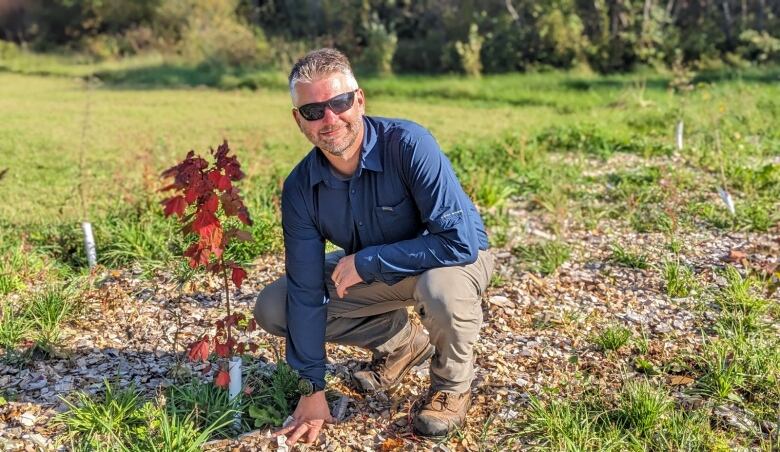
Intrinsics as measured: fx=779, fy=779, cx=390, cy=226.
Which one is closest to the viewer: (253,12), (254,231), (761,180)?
(254,231)

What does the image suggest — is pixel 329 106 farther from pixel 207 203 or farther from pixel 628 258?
pixel 628 258

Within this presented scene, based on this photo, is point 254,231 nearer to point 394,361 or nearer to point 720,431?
point 394,361

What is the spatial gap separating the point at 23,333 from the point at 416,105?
9.87 meters

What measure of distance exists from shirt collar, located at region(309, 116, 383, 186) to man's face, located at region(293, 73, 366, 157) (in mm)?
62

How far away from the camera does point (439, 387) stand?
325 cm

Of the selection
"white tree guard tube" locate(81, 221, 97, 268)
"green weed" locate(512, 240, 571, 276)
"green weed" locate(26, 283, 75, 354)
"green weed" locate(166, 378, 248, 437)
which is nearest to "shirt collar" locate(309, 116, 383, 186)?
"green weed" locate(166, 378, 248, 437)

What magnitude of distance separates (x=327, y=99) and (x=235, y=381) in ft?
4.07

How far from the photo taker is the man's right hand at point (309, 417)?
10.3 ft

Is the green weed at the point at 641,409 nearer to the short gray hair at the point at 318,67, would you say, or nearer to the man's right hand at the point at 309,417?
the man's right hand at the point at 309,417

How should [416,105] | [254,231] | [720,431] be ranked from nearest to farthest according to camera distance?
[720,431]
[254,231]
[416,105]

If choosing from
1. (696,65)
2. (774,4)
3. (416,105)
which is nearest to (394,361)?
(416,105)

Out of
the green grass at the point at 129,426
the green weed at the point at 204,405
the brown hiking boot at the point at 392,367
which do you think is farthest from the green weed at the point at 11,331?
the brown hiking boot at the point at 392,367

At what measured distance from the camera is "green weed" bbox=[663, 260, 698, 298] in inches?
174

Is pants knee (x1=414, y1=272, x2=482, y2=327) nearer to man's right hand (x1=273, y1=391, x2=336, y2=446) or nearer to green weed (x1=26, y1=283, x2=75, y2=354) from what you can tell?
man's right hand (x1=273, y1=391, x2=336, y2=446)
